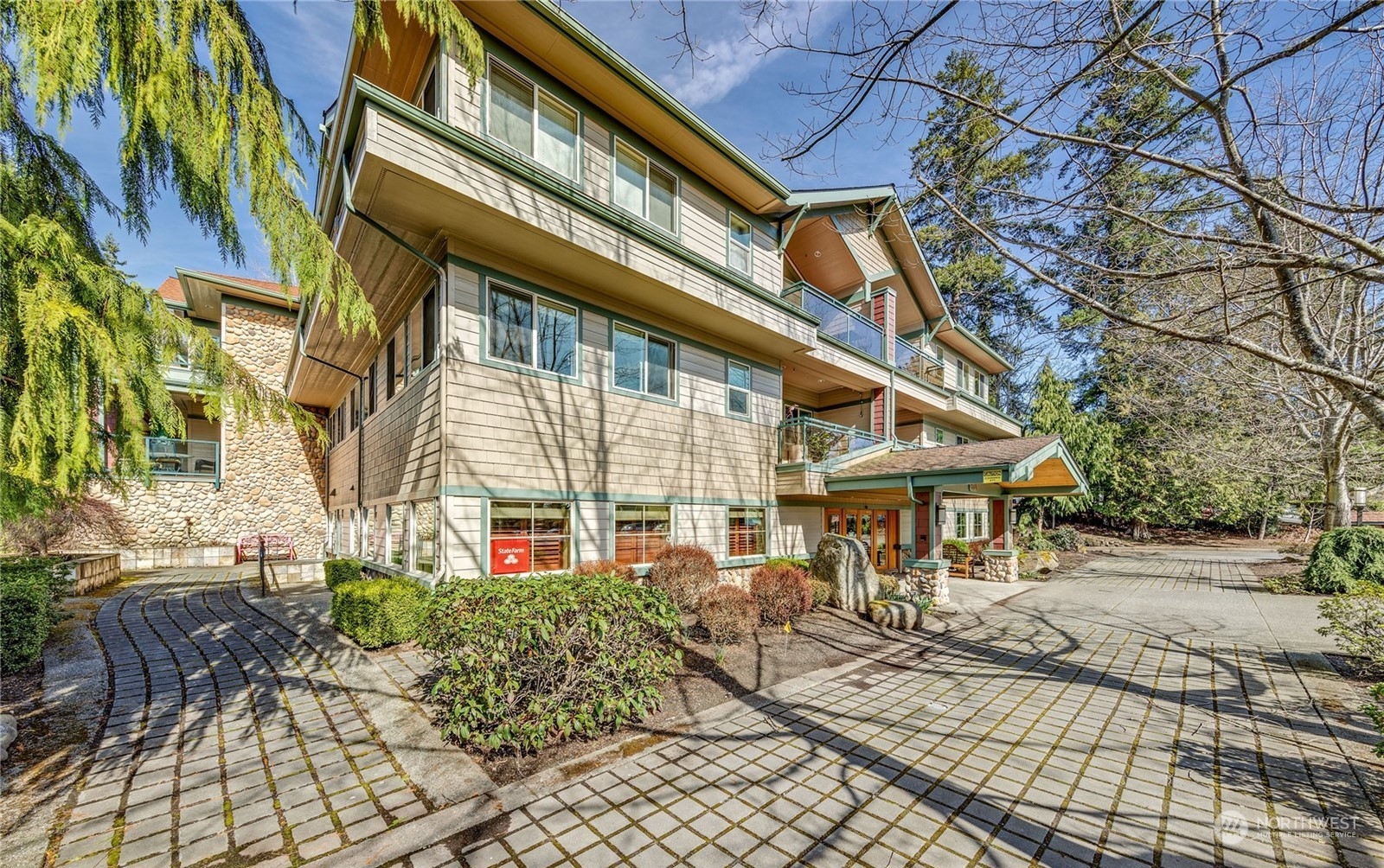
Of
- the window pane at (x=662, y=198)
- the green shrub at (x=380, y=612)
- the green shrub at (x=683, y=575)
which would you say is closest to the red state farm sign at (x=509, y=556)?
the green shrub at (x=380, y=612)

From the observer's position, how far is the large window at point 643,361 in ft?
31.0

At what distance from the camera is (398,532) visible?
927 cm

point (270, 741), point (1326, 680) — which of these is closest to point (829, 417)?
point (1326, 680)

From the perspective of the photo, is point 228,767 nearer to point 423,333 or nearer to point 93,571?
point 423,333

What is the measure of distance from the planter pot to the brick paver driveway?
2.26 m

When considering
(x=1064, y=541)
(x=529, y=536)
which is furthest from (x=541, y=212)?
(x=1064, y=541)

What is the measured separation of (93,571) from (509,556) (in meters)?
10.2

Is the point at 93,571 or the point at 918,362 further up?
the point at 918,362

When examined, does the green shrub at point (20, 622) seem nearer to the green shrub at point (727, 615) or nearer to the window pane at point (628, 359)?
the window pane at point (628, 359)

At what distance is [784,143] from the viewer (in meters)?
4.65

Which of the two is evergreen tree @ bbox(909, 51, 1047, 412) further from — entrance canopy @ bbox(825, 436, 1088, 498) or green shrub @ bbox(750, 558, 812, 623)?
green shrub @ bbox(750, 558, 812, 623)

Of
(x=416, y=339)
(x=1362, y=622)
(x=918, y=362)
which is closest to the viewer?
(x=1362, y=622)

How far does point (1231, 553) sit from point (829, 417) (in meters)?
24.7

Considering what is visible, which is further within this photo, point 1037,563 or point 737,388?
point 1037,563
